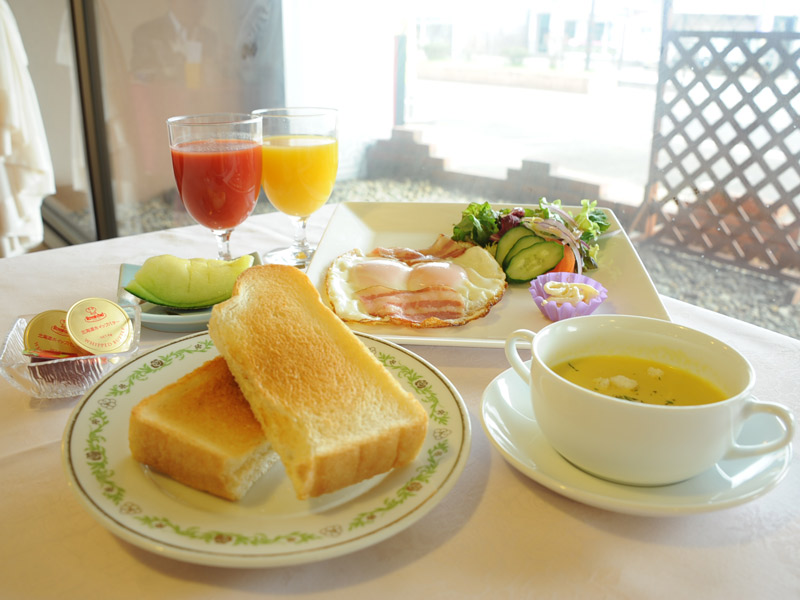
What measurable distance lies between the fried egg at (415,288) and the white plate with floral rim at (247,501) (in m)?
0.38

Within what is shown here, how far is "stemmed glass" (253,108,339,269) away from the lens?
1.59 meters

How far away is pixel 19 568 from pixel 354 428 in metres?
0.37

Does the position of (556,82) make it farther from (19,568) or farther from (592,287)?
(19,568)

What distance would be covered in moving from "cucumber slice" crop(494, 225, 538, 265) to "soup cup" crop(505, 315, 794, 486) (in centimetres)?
81

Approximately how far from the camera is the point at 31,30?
382 centimetres

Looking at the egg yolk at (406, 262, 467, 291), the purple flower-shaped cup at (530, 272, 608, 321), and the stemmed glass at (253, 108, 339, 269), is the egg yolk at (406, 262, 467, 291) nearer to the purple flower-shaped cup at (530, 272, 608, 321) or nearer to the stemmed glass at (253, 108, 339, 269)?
the purple flower-shaped cup at (530, 272, 608, 321)

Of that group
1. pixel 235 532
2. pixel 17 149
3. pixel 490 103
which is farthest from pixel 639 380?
pixel 490 103

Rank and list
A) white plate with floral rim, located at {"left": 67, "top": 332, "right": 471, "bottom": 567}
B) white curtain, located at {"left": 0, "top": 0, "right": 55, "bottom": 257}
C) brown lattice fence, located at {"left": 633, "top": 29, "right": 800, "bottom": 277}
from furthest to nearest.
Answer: brown lattice fence, located at {"left": 633, "top": 29, "right": 800, "bottom": 277}, white curtain, located at {"left": 0, "top": 0, "right": 55, "bottom": 257}, white plate with floral rim, located at {"left": 67, "top": 332, "right": 471, "bottom": 567}

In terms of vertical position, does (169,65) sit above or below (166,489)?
above

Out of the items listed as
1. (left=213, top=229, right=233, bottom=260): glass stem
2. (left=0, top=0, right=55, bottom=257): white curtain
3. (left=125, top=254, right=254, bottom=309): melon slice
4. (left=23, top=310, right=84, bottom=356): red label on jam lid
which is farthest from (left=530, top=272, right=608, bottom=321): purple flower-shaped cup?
(left=0, top=0, right=55, bottom=257): white curtain

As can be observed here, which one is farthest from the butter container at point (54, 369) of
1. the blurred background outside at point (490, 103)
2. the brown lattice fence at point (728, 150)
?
the brown lattice fence at point (728, 150)

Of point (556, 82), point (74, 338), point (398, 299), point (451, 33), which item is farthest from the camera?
point (451, 33)

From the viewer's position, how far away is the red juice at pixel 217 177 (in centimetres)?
144

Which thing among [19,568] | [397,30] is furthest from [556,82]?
[19,568]
